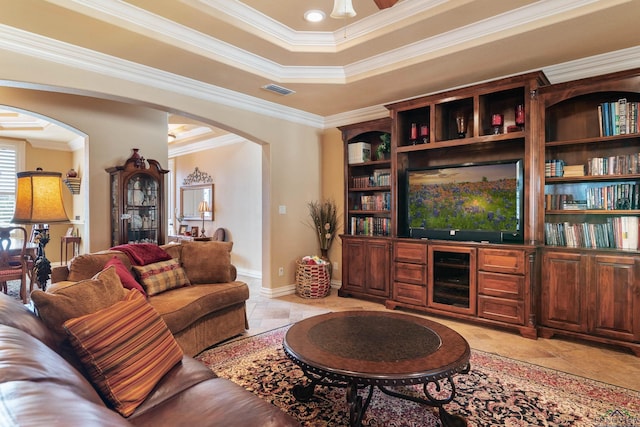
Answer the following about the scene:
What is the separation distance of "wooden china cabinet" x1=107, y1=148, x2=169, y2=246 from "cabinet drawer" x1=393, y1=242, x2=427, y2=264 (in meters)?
3.21

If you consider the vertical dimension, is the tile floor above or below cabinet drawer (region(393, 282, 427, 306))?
below

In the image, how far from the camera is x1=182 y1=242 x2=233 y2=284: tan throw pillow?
132 inches

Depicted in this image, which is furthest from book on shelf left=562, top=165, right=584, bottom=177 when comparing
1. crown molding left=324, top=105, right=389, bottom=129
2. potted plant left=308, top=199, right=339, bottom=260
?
potted plant left=308, top=199, right=339, bottom=260

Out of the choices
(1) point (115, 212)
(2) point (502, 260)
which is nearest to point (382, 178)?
(2) point (502, 260)

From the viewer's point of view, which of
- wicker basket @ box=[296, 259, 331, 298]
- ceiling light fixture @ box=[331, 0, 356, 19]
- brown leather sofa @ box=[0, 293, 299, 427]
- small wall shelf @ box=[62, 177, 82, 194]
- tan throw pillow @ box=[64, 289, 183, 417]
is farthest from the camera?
small wall shelf @ box=[62, 177, 82, 194]

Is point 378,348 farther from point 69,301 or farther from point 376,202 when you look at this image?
point 376,202

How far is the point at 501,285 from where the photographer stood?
3.47 meters

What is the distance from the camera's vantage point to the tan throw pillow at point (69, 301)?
4.84ft

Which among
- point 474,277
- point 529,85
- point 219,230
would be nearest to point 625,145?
point 529,85

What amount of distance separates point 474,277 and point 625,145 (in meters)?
1.85

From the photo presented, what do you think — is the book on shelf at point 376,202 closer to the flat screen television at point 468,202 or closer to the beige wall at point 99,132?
the flat screen television at point 468,202

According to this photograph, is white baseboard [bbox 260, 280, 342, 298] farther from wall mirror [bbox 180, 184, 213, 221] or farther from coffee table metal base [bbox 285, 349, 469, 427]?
wall mirror [bbox 180, 184, 213, 221]

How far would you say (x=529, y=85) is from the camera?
333 centimetres

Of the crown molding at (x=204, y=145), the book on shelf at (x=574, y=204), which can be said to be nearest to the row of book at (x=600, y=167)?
the book on shelf at (x=574, y=204)
